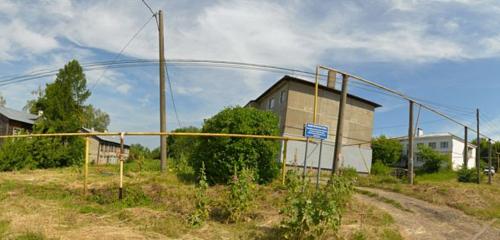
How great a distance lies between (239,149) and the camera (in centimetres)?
1188

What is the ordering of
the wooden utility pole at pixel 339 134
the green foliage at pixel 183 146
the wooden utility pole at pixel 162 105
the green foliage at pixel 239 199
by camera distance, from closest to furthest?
the green foliage at pixel 239 199, the wooden utility pole at pixel 339 134, the green foliage at pixel 183 146, the wooden utility pole at pixel 162 105

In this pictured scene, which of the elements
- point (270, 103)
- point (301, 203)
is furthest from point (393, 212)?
point (270, 103)

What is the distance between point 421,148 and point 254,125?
146 feet

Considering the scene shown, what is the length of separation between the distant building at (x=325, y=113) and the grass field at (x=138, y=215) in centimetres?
2128

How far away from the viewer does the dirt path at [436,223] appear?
27.4ft

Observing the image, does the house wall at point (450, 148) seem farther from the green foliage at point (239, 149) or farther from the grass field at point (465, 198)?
the green foliage at point (239, 149)

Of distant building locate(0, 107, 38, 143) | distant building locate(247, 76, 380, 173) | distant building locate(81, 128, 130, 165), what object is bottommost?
distant building locate(81, 128, 130, 165)

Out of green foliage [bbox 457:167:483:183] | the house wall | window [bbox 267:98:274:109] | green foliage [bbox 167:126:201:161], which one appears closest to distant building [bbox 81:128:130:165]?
green foliage [bbox 167:126:201:161]

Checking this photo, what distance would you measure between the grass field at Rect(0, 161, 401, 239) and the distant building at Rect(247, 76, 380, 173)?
2128cm

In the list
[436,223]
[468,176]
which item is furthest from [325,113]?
[436,223]

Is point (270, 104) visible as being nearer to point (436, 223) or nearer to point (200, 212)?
point (436, 223)

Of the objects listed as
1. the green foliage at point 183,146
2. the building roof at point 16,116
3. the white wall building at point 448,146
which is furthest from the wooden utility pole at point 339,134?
the white wall building at point 448,146

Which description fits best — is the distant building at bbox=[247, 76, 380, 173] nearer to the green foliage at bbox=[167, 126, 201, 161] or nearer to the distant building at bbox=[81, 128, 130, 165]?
the green foliage at bbox=[167, 126, 201, 161]

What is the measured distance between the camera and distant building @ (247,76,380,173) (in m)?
34.6
